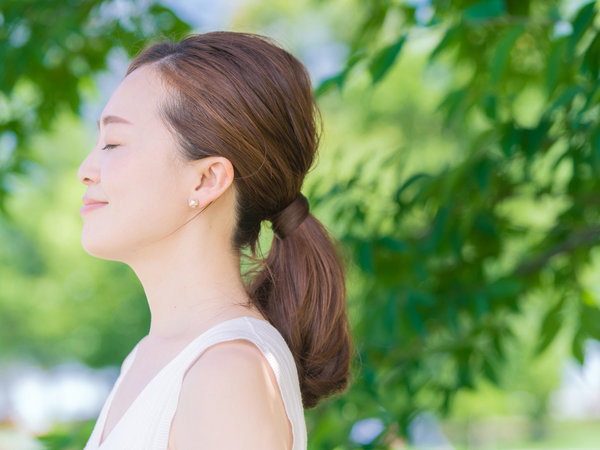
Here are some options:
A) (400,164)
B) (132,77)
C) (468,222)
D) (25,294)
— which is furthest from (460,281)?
(25,294)

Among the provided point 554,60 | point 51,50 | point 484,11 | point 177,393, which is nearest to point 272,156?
point 177,393

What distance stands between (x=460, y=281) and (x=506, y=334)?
11.8 inches

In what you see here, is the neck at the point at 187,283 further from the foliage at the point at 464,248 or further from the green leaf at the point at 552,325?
the green leaf at the point at 552,325

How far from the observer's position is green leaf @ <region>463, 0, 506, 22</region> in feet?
6.05

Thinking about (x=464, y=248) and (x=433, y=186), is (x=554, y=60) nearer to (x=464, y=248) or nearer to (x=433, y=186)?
(x=433, y=186)

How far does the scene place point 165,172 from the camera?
1.36m

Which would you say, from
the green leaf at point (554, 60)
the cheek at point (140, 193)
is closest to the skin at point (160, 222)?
the cheek at point (140, 193)

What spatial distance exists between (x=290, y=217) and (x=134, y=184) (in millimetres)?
369

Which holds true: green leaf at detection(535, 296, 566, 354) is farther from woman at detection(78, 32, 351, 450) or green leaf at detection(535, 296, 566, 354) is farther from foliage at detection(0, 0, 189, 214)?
foliage at detection(0, 0, 189, 214)

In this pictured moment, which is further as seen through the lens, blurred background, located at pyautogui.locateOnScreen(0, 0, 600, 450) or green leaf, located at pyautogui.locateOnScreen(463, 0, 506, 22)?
blurred background, located at pyautogui.locateOnScreen(0, 0, 600, 450)

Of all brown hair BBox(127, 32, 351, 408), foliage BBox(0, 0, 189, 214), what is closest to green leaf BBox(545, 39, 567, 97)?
brown hair BBox(127, 32, 351, 408)

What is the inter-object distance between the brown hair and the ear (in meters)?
0.01

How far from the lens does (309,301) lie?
160 cm

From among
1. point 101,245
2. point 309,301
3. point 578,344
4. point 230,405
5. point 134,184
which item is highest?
point 134,184
